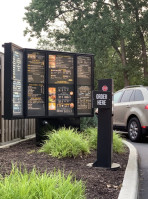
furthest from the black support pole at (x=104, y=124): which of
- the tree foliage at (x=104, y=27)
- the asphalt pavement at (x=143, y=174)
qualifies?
the tree foliage at (x=104, y=27)

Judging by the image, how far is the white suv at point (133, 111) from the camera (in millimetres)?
11642

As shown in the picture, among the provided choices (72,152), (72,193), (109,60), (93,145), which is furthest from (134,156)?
(109,60)

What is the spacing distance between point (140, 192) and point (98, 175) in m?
0.67

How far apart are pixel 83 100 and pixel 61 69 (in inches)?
39.7

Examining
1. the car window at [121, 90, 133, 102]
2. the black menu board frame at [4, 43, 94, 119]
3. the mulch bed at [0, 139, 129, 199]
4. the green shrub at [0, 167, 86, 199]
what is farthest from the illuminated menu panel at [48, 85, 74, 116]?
the green shrub at [0, 167, 86, 199]

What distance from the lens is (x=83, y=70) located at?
30.4 feet

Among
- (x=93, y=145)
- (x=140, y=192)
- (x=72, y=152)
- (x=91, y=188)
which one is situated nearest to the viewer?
(x=91, y=188)

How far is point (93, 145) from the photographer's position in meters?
8.29

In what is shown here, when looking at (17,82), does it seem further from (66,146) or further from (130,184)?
(130,184)

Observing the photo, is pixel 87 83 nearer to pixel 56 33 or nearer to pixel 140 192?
pixel 140 192

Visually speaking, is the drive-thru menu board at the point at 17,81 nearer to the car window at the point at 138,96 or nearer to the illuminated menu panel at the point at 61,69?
the illuminated menu panel at the point at 61,69

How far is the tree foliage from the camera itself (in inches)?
1081

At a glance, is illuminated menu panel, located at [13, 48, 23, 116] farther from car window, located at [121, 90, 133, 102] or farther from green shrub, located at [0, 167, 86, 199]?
car window, located at [121, 90, 133, 102]

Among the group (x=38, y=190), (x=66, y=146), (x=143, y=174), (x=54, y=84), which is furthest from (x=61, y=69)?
(x=38, y=190)
